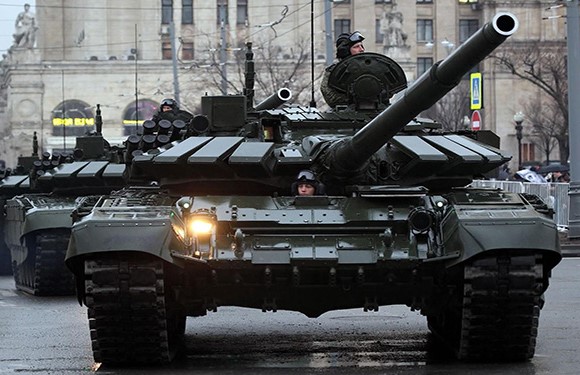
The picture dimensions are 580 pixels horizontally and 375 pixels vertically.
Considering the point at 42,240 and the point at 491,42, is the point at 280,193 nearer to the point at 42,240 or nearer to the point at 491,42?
the point at 491,42

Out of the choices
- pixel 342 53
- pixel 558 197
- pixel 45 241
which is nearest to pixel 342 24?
pixel 558 197

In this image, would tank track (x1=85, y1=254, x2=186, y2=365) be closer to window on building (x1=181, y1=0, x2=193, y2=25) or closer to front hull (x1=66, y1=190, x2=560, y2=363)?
front hull (x1=66, y1=190, x2=560, y2=363)

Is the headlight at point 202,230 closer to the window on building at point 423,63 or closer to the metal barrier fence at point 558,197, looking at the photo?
the metal barrier fence at point 558,197

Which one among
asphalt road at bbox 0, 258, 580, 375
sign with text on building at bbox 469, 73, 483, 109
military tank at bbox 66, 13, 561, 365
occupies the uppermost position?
sign with text on building at bbox 469, 73, 483, 109

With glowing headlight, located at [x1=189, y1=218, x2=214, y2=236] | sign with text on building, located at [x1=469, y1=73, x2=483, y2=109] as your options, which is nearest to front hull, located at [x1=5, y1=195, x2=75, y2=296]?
glowing headlight, located at [x1=189, y1=218, x2=214, y2=236]

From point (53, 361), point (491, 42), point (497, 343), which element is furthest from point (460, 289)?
point (53, 361)

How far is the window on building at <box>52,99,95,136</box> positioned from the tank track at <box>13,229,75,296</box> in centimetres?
6210

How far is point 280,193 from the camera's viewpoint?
575 inches

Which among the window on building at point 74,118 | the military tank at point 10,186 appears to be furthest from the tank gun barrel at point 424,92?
the window on building at point 74,118

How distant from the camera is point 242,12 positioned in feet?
326

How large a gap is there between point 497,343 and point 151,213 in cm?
291

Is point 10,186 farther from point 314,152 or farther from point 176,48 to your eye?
point 176,48

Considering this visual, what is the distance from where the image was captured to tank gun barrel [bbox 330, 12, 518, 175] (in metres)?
11.5

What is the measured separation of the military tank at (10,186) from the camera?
2541cm
